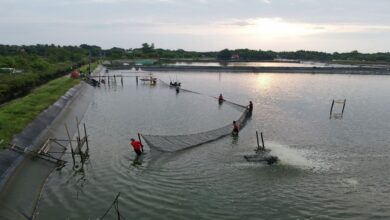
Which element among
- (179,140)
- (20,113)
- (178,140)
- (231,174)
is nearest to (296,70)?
(179,140)

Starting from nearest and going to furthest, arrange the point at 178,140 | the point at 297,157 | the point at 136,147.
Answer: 1. the point at 136,147
2. the point at 297,157
3. the point at 178,140

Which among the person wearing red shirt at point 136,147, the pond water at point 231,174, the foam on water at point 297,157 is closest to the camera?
the pond water at point 231,174

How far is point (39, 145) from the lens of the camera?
1163 inches

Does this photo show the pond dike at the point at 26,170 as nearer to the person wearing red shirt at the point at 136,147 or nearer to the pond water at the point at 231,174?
the pond water at the point at 231,174

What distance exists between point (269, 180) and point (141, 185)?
988 centimetres

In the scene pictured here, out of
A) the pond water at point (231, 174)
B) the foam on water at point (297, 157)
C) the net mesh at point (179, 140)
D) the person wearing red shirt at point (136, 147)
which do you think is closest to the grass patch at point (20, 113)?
the pond water at point (231, 174)

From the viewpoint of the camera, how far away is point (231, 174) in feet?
84.3

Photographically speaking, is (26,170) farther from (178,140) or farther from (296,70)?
(296,70)

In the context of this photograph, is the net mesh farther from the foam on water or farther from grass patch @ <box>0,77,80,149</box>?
grass patch @ <box>0,77,80,149</box>

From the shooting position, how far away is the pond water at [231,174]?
2050cm

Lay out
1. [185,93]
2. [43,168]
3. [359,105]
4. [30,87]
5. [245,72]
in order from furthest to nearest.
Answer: [245,72] → [185,93] → [359,105] → [30,87] → [43,168]

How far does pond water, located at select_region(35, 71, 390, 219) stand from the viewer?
67.3 feet

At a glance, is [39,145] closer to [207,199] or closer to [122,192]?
[122,192]

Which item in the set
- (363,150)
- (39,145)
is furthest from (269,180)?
(39,145)
